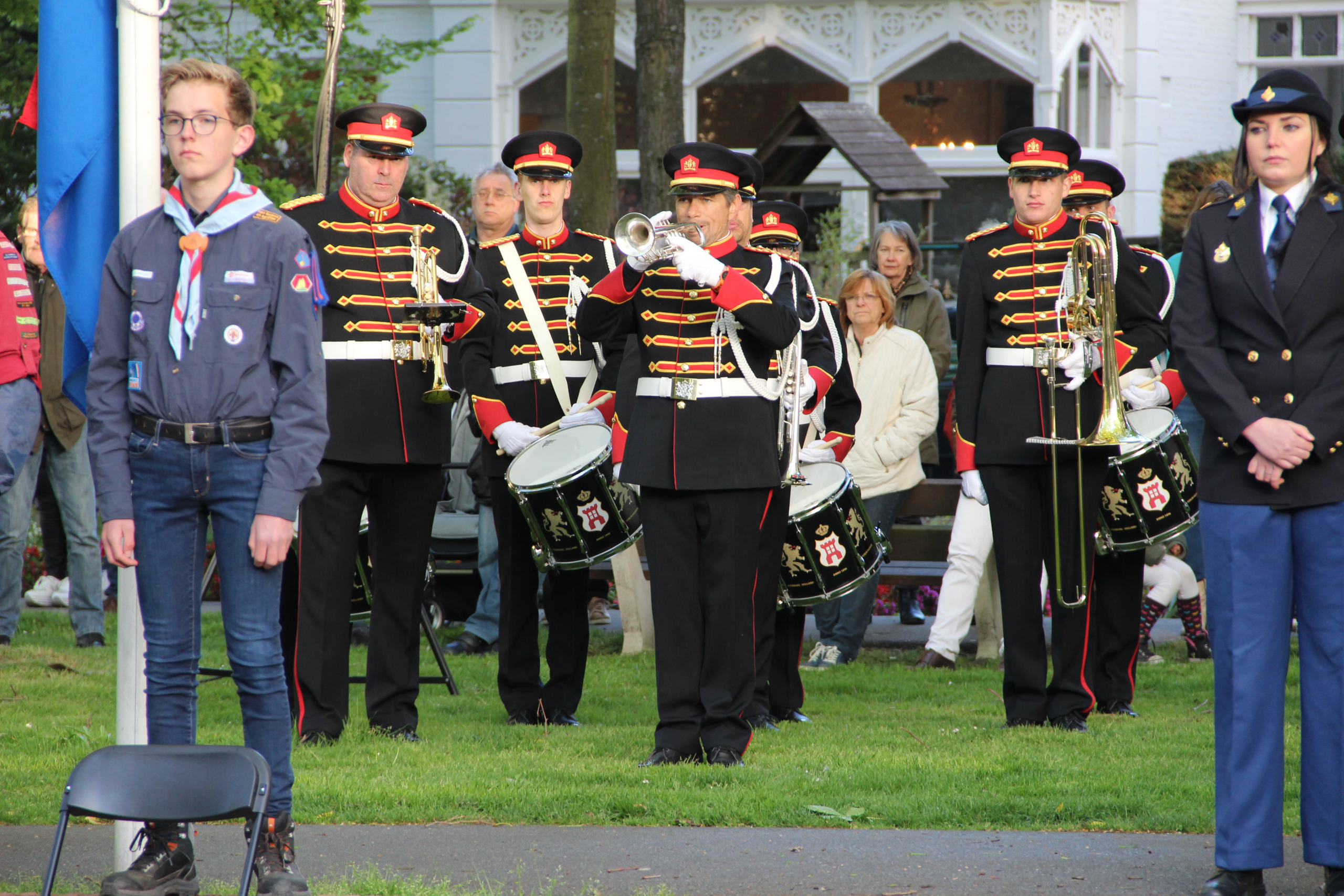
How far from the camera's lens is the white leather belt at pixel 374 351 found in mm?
6562

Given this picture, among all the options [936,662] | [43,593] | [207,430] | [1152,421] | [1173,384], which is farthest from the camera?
[43,593]

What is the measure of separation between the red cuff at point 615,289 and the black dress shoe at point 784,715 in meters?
2.13

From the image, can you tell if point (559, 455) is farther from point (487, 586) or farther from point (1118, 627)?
point (487, 586)

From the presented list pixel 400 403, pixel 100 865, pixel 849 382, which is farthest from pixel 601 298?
pixel 100 865

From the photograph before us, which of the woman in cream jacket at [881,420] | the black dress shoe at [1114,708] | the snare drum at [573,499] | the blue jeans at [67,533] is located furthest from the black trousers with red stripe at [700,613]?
the blue jeans at [67,533]

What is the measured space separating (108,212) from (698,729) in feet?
9.30

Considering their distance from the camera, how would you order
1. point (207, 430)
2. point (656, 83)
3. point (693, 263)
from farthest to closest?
point (656, 83) → point (693, 263) → point (207, 430)

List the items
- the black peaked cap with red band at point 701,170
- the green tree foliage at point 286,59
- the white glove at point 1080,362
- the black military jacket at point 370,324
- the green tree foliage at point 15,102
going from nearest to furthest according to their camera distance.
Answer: the black peaked cap with red band at point 701,170
the black military jacket at point 370,324
the white glove at point 1080,362
the green tree foliage at point 15,102
the green tree foliage at point 286,59

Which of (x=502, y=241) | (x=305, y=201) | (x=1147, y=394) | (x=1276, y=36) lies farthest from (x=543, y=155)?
(x=1276, y=36)

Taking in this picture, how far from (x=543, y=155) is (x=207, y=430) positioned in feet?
10.4

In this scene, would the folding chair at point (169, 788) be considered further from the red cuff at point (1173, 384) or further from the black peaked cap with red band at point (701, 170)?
the red cuff at point (1173, 384)

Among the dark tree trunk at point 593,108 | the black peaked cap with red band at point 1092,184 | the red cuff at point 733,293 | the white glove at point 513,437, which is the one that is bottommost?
the white glove at point 513,437

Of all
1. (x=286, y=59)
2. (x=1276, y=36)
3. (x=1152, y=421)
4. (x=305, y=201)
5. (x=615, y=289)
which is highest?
(x=1276, y=36)

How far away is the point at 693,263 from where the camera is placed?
5734 mm
